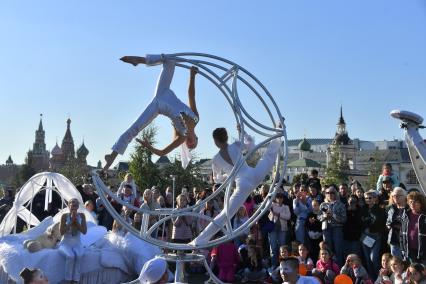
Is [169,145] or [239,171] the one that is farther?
[169,145]

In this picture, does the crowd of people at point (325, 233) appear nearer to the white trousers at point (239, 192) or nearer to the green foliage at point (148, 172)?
the white trousers at point (239, 192)

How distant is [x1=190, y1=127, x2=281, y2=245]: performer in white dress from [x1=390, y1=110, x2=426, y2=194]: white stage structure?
63.9 inches

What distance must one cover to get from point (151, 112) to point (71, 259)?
396 cm

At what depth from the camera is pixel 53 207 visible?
14.1 m

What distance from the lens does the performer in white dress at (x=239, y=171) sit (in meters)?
6.82

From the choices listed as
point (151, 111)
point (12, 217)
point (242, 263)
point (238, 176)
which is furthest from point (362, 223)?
point (12, 217)

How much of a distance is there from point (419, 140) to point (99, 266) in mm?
5985

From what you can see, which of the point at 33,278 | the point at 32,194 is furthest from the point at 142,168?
the point at 33,278

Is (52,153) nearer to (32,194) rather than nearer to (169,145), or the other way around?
(32,194)

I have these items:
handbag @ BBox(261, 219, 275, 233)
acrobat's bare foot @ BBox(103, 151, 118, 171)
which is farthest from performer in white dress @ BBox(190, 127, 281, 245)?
handbag @ BBox(261, 219, 275, 233)

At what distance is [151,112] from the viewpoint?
6504mm

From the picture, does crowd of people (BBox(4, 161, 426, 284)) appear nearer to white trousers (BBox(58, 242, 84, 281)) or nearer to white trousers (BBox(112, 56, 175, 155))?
white trousers (BBox(58, 242, 84, 281))

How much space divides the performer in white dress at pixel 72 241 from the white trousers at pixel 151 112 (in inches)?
134

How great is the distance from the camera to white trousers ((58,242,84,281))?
30.5 feet
